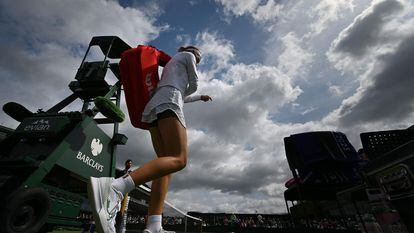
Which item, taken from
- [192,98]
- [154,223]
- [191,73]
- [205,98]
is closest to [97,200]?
[154,223]

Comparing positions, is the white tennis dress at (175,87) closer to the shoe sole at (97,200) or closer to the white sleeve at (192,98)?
the white sleeve at (192,98)

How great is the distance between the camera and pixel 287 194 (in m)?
3.84

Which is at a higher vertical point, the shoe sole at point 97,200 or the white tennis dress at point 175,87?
the white tennis dress at point 175,87

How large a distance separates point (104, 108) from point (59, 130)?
2.45ft

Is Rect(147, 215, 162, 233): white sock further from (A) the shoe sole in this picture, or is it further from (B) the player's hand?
(B) the player's hand

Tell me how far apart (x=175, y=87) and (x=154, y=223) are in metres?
1.06

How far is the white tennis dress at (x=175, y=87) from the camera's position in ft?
6.14

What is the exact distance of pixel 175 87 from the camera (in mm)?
1987

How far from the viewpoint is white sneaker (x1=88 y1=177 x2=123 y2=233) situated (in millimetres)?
1355

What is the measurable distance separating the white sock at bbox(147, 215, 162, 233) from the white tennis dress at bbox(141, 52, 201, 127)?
0.72m

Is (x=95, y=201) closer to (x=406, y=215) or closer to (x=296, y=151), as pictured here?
(x=406, y=215)

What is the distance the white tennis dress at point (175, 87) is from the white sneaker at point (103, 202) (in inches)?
25.4

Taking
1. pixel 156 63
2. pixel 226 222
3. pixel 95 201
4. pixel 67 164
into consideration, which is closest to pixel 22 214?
pixel 67 164

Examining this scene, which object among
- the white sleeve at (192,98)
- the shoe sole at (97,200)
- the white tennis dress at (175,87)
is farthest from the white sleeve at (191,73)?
the shoe sole at (97,200)
